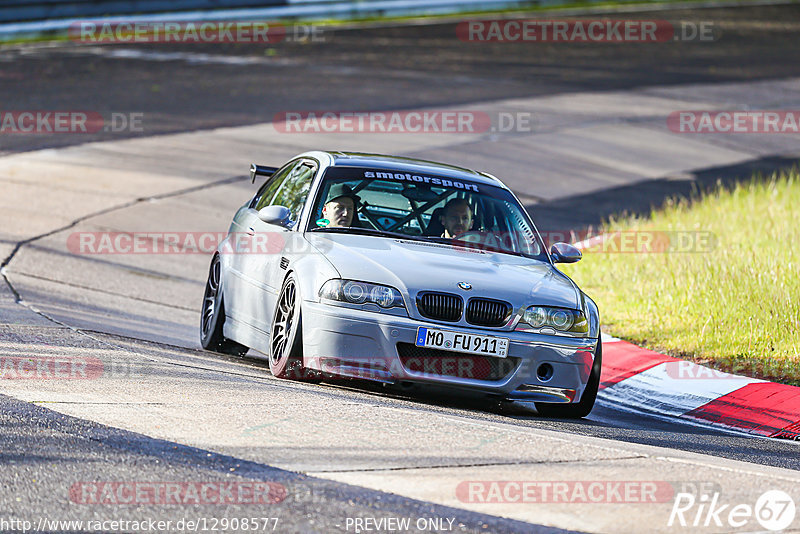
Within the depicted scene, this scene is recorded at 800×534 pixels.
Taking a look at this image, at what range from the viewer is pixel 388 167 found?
8852 millimetres

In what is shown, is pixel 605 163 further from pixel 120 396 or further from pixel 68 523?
pixel 68 523

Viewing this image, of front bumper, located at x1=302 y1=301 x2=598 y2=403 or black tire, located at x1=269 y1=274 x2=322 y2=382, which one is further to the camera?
black tire, located at x1=269 y1=274 x2=322 y2=382

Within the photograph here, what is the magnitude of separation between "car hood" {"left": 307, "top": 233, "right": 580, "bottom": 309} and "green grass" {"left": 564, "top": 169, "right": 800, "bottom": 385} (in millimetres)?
2055

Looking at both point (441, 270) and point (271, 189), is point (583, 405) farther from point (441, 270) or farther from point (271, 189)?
point (271, 189)

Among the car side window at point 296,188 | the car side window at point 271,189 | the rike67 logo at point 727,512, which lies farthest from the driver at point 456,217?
the rike67 logo at point 727,512

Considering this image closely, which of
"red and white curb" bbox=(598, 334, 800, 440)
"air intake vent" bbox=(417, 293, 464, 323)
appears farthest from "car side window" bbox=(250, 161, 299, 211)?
"red and white curb" bbox=(598, 334, 800, 440)

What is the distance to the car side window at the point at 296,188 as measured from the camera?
8859mm

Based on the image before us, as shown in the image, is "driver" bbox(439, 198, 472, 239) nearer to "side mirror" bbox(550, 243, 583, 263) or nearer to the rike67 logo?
"side mirror" bbox(550, 243, 583, 263)

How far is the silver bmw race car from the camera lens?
728 centimetres

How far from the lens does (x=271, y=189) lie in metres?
9.64

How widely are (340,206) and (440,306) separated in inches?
60.4

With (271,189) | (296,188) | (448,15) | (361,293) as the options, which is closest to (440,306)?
(361,293)

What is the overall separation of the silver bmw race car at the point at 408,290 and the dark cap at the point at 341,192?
11 mm

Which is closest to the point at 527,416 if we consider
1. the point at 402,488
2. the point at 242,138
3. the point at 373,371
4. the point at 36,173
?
the point at 373,371
